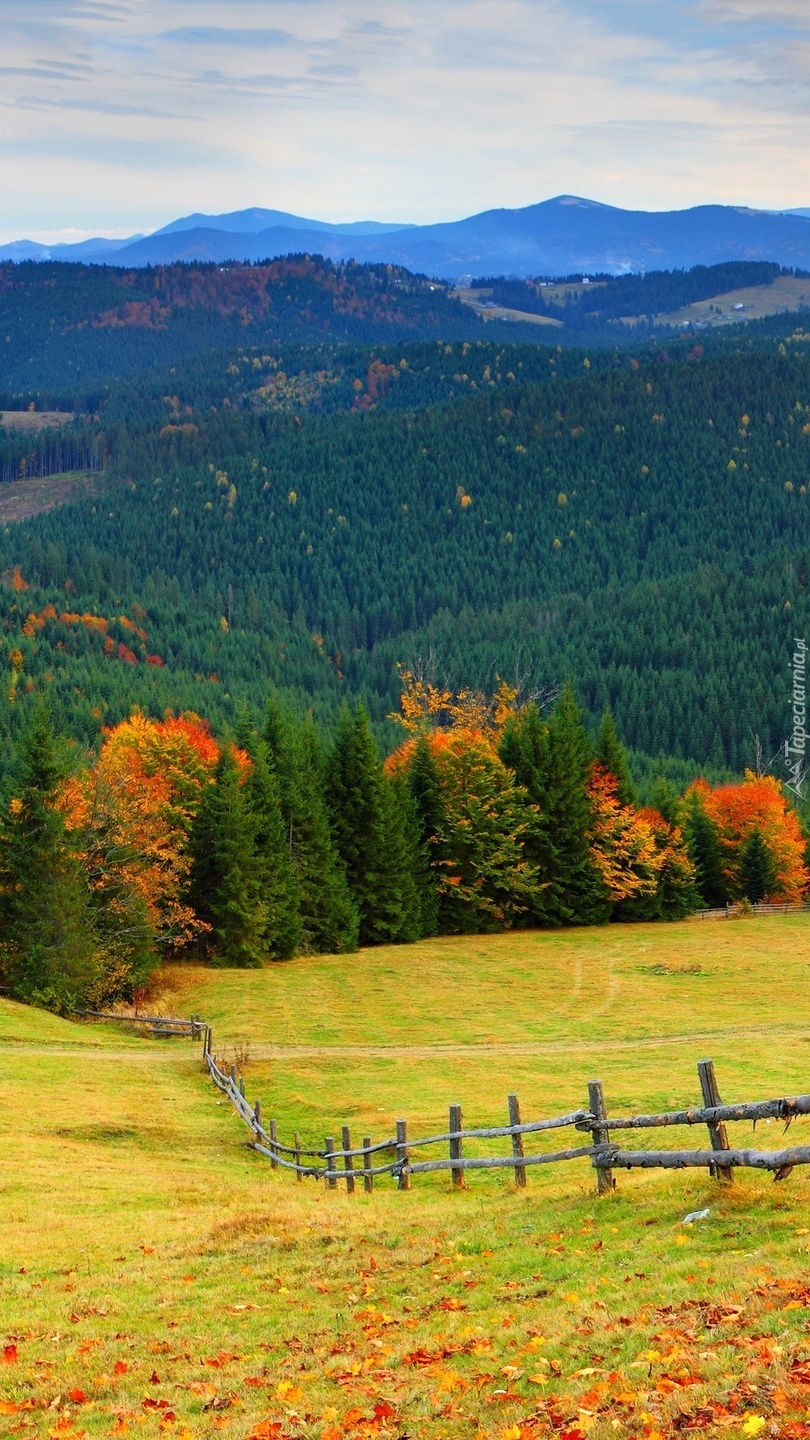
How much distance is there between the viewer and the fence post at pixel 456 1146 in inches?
832

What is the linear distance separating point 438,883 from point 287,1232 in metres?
54.8

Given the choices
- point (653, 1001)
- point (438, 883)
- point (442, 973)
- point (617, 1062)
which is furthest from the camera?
point (438, 883)

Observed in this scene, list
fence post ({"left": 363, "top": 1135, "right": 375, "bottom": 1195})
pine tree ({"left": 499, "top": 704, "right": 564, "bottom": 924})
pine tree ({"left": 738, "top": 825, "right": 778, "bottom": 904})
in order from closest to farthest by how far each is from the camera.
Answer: fence post ({"left": 363, "top": 1135, "right": 375, "bottom": 1195}) < pine tree ({"left": 499, "top": 704, "right": 564, "bottom": 924}) < pine tree ({"left": 738, "top": 825, "right": 778, "bottom": 904})

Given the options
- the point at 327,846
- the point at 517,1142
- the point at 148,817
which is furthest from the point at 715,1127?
the point at 327,846

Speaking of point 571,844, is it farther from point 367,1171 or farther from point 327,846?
point 367,1171

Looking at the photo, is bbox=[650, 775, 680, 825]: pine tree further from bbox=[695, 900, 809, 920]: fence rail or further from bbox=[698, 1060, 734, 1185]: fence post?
bbox=[698, 1060, 734, 1185]: fence post

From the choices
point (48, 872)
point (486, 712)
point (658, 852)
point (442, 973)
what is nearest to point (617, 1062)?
point (442, 973)

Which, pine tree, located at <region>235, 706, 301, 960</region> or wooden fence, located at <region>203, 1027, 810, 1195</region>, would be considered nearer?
wooden fence, located at <region>203, 1027, 810, 1195</region>

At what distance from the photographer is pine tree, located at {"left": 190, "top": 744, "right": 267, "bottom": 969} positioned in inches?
2453

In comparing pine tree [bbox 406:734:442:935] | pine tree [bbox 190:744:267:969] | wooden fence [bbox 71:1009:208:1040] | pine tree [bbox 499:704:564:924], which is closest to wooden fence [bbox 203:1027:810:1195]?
wooden fence [bbox 71:1009:208:1040]

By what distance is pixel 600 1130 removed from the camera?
17.8m

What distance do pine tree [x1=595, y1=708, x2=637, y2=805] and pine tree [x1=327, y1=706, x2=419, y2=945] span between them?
52.0ft

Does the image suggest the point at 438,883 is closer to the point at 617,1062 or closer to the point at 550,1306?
the point at 617,1062

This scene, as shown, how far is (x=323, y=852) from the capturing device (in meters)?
67.3
